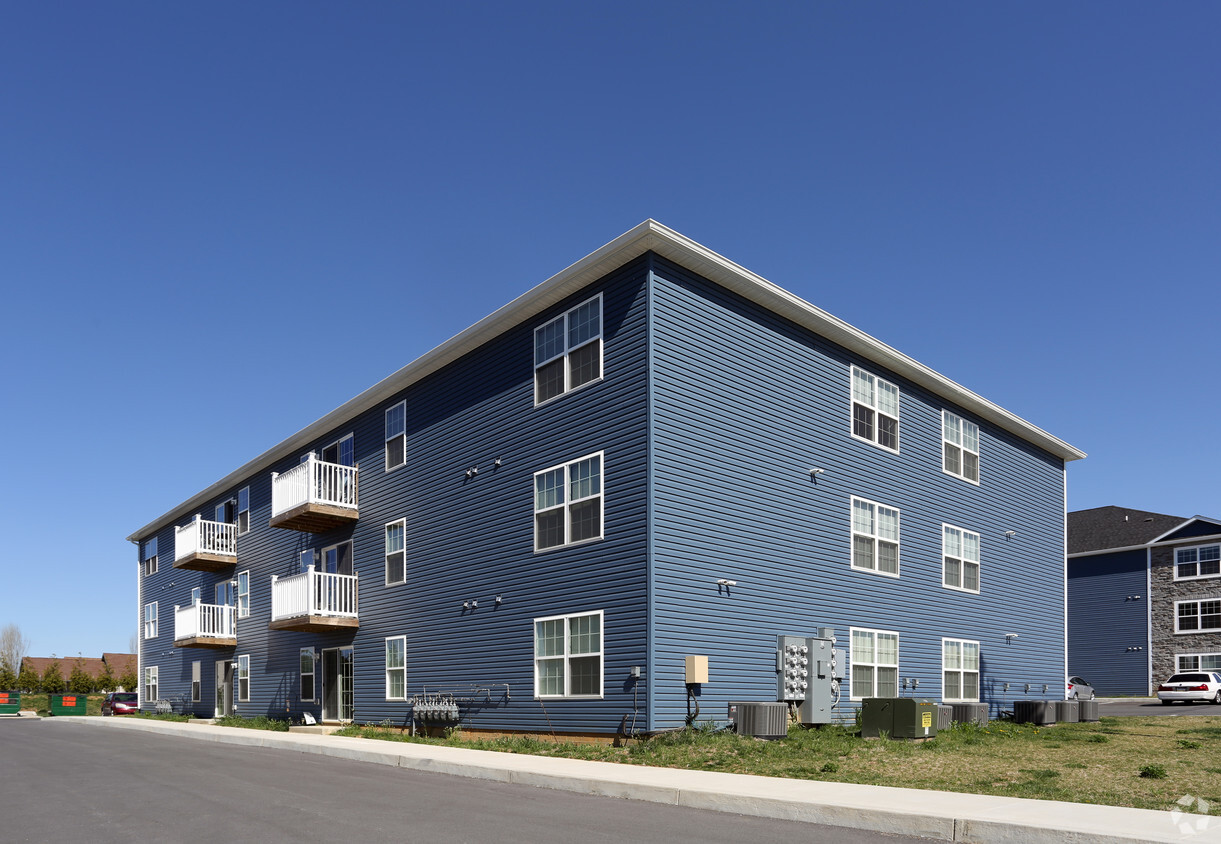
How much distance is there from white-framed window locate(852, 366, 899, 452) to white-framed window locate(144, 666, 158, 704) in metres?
34.6

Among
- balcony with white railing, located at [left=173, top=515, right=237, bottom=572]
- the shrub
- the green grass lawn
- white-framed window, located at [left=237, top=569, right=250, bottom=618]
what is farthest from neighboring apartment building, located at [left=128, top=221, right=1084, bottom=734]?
the shrub

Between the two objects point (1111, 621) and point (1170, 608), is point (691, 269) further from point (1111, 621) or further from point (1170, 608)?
point (1111, 621)

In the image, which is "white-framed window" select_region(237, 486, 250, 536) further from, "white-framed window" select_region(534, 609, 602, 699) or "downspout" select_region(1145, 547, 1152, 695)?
"downspout" select_region(1145, 547, 1152, 695)

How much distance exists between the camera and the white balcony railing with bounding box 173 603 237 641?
33969 mm

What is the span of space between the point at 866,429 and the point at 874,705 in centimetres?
706

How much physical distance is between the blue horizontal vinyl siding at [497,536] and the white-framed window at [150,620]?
18448 millimetres

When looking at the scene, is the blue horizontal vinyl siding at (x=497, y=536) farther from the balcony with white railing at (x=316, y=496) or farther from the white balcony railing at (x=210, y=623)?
the white balcony railing at (x=210, y=623)

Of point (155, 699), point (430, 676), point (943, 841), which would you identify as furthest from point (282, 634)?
point (943, 841)

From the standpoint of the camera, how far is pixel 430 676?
74.1 ft

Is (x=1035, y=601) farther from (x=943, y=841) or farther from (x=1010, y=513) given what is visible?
(x=943, y=841)

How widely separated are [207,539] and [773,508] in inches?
924

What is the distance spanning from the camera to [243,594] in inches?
1345

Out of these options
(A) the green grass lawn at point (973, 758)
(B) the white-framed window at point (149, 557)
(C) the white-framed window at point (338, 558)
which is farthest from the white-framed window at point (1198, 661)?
(B) the white-framed window at point (149, 557)

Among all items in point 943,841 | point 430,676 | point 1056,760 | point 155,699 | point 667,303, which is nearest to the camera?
point 943,841
